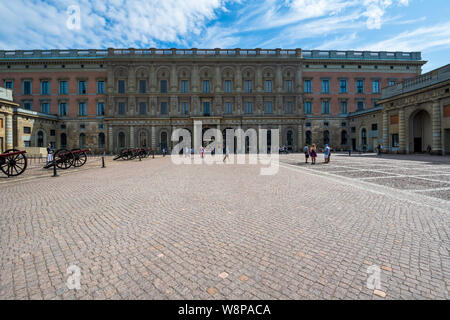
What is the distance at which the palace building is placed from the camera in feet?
116

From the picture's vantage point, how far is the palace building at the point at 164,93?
116 feet

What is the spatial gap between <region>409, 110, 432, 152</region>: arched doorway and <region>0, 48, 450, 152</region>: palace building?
34.6 ft

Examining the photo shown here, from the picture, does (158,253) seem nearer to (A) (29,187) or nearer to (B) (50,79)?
(A) (29,187)

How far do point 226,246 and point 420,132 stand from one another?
30.4m

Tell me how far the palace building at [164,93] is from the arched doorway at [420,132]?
10561 millimetres

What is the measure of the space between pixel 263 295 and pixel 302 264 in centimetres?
77

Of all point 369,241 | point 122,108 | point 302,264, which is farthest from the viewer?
point 122,108

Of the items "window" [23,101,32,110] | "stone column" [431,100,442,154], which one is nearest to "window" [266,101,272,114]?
"stone column" [431,100,442,154]

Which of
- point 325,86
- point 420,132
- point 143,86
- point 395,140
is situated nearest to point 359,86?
point 325,86

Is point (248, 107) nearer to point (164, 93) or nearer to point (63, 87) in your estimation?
point (164, 93)

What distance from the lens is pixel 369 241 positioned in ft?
10.4

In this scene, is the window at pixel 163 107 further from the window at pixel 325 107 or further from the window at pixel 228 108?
the window at pixel 325 107

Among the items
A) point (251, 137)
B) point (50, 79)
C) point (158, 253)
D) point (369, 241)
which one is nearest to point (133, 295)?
point (158, 253)

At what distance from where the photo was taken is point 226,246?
A: 3059mm
